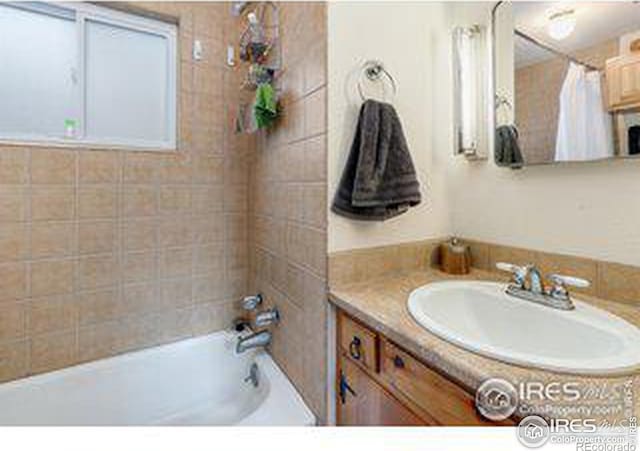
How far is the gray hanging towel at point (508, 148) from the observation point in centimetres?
109

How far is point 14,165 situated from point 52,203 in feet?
0.63

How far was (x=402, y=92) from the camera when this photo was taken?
1.16 m

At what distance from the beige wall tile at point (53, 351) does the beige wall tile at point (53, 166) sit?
0.68 meters

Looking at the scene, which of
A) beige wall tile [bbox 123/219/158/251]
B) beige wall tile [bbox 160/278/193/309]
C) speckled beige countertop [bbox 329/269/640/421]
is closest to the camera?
speckled beige countertop [bbox 329/269/640/421]

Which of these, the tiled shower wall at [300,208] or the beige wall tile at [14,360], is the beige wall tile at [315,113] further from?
the beige wall tile at [14,360]

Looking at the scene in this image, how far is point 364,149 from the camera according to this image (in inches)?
39.4

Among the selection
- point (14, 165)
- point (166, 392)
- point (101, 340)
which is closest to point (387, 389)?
point (166, 392)

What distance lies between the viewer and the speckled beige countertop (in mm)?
533

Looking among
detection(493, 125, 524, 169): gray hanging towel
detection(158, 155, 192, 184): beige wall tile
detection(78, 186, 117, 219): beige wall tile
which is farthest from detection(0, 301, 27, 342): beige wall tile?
detection(493, 125, 524, 169): gray hanging towel

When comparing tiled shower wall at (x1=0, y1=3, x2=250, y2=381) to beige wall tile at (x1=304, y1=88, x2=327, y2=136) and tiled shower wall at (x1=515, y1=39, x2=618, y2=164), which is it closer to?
beige wall tile at (x1=304, y1=88, x2=327, y2=136)

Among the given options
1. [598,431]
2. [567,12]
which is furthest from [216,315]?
[567,12]

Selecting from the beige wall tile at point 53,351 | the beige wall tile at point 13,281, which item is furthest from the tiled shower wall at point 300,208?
the beige wall tile at point 13,281

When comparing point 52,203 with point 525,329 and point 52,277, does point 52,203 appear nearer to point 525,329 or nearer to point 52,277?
point 52,277

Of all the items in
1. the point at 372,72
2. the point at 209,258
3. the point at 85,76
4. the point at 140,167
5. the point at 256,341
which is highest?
the point at 85,76
